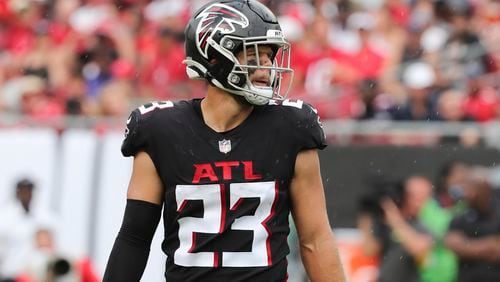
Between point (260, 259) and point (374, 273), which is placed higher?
point (260, 259)

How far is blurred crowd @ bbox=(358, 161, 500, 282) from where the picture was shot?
877 cm

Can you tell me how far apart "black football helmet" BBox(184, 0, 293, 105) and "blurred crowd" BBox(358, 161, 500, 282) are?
15.9ft

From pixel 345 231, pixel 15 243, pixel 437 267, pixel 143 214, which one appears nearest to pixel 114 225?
pixel 15 243

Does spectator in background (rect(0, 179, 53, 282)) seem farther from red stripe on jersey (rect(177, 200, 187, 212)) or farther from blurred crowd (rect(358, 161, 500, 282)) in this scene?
red stripe on jersey (rect(177, 200, 187, 212))

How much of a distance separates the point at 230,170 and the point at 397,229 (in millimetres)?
5177

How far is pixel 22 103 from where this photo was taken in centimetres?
1130

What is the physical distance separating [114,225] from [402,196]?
2383 mm

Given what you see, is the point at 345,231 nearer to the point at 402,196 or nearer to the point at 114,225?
the point at 402,196

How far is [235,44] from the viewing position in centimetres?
416

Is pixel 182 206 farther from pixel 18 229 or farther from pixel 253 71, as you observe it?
pixel 18 229

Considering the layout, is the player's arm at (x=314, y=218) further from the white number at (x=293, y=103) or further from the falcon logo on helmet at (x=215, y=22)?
the falcon logo on helmet at (x=215, y=22)

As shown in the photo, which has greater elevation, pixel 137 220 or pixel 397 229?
pixel 137 220

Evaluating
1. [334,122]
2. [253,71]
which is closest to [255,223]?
[253,71]

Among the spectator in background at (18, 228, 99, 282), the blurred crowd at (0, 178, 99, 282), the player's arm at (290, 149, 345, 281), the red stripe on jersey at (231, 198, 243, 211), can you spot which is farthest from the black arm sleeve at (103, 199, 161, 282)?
the blurred crowd at (0, 178, 99, 282)
